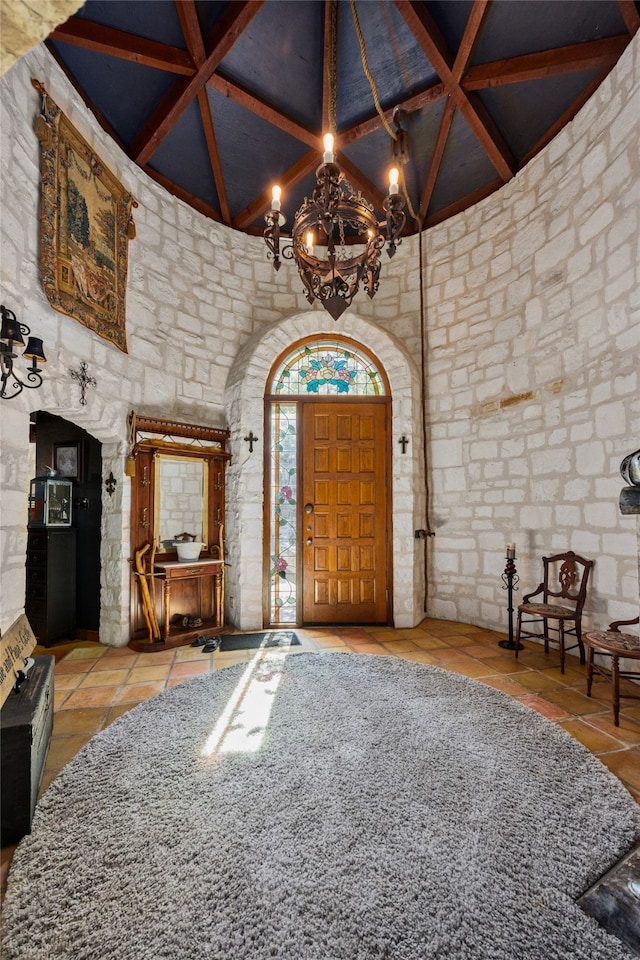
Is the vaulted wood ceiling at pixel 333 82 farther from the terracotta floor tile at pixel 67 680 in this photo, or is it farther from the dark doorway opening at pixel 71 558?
the terracotta floor tile at pixel 67 680

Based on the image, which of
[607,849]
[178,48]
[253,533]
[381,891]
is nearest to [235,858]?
[381,891]

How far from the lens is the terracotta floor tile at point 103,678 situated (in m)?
3.04

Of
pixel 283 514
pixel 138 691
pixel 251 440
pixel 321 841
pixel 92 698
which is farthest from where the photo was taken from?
pixel 283 514

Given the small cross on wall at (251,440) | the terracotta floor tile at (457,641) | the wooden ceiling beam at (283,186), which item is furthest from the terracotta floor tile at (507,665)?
the wooden ceiling beam at (283,186)

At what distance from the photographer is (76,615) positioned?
4.27 m

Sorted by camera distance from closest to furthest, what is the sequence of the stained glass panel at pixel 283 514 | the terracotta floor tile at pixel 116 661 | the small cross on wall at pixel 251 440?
the terracotta floor tile at pixel 116 661 < the small cross on wall at pixel 251 440 < the stained glass panel at pixel 283 514

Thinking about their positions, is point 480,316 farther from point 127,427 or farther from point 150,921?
point 150,921

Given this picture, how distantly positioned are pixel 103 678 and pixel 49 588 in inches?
54.9

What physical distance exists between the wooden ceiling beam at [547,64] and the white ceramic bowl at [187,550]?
16.3ft

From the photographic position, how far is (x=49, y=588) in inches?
158

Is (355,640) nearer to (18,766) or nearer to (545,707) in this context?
(545,707)

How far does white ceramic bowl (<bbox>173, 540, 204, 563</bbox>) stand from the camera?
4.18m

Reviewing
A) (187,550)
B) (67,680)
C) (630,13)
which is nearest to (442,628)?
(187,550)

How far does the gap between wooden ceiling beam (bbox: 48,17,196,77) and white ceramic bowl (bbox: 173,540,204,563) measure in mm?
4187
